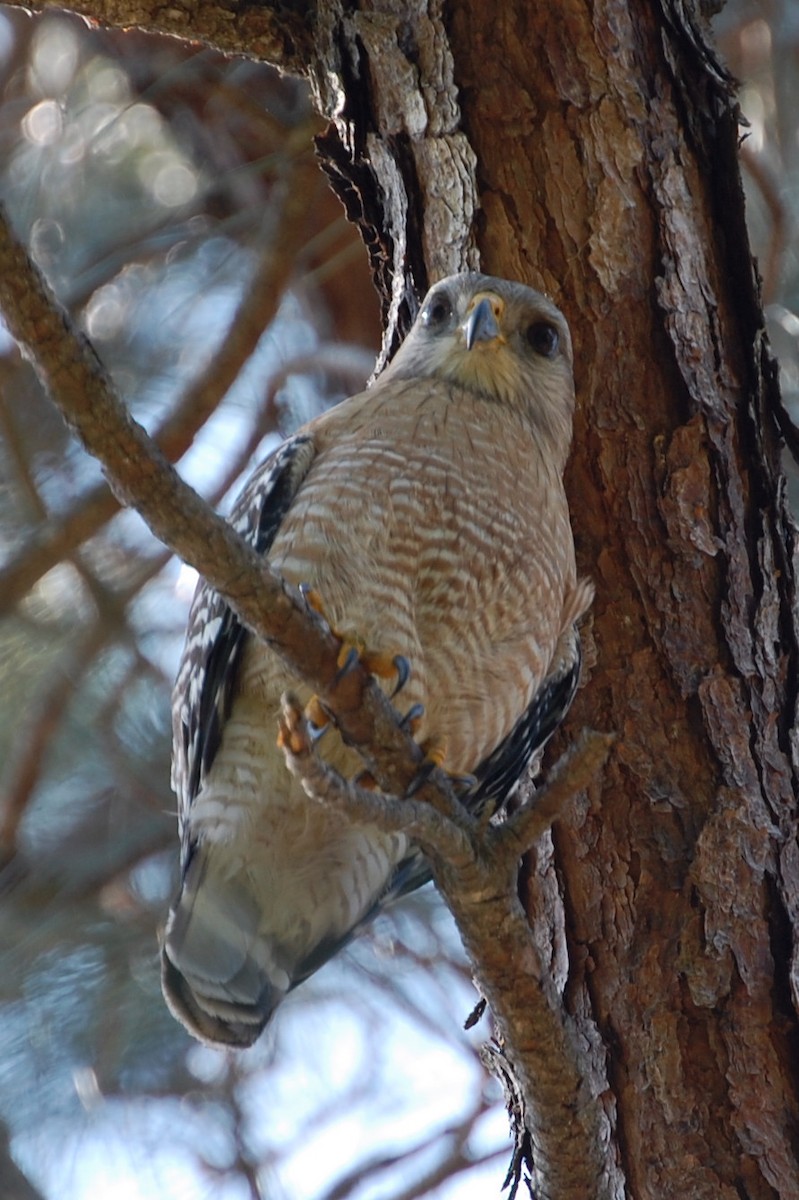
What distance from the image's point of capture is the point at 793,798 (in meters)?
2.83

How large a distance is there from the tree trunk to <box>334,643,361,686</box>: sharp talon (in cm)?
117

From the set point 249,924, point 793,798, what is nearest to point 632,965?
point 793,798

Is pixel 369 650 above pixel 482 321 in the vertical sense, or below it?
below

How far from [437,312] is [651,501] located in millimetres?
689

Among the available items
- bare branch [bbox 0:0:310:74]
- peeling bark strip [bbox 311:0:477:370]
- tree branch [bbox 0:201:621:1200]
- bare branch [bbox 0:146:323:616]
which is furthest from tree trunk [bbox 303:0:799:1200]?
bare branch [bbox 0:146:323:616]

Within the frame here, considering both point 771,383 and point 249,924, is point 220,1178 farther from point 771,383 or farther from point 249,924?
point 771,383

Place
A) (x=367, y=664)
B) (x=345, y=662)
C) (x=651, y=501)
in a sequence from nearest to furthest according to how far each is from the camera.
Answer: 1. (x=345, y=662)
2. (x=367, y=664)
3. (x=651, y=501)

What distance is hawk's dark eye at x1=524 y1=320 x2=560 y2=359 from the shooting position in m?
3.12

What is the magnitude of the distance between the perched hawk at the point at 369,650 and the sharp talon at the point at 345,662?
629 millimetres

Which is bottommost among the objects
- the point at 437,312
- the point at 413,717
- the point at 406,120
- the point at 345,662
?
the point at 413,717

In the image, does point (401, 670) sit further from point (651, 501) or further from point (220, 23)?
point (220, 23)

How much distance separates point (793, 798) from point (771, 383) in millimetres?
893

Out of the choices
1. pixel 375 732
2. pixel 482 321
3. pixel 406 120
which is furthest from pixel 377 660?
pixel 406 120

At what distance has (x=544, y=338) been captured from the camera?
3.15m
